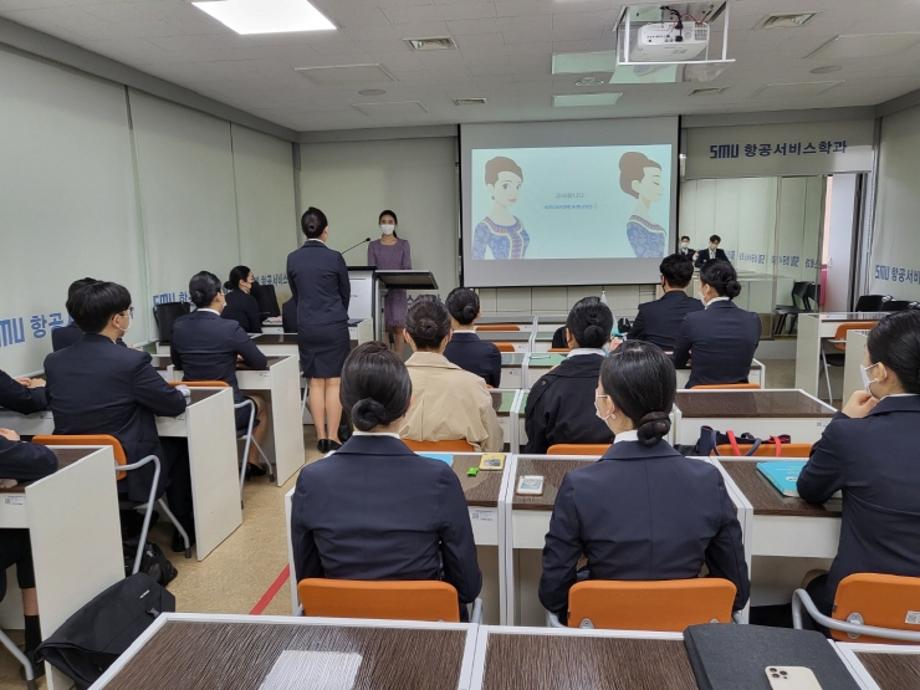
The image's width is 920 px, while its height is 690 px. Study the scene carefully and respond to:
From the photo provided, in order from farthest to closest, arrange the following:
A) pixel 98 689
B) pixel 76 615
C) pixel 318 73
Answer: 1. pixel 318 73
2. pixel 76 615
3. pixel 98 689

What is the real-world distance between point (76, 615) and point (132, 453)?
Result: 81cm

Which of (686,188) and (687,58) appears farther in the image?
(686,188)

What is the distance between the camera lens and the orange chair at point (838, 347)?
5.56 meters

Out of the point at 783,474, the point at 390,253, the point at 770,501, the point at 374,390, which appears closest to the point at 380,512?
the point at 374,390

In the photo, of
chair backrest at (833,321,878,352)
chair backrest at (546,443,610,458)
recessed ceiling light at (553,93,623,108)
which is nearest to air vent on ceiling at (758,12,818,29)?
recessed ceiling light at (553,93,623,108)

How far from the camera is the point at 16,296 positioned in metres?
3.86

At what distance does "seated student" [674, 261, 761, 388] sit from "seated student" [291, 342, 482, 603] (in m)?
2.34

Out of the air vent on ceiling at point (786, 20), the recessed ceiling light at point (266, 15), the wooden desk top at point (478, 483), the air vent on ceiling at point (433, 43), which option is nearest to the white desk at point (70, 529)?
the wooden desk top at point (478, 483)

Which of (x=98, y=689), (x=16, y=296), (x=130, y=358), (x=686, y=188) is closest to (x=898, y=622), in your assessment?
(x=98, y=689)

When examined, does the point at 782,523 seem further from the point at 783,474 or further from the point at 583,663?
the point at 583,663

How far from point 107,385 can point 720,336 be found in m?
2.98

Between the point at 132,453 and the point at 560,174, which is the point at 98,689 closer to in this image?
the point at 132,453

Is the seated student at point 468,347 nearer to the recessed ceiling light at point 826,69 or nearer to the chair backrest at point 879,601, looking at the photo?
the chair backrest at point 879,601

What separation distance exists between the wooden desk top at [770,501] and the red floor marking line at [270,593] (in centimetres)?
194
